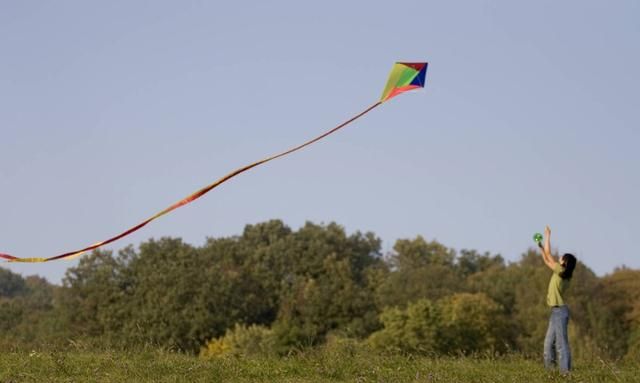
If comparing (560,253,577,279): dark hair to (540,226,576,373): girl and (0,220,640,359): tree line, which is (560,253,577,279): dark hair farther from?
(0,220,640,359): tree line

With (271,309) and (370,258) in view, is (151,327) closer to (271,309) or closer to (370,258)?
(271,309)

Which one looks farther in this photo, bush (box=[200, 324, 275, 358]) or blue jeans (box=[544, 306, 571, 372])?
bush (box=[200, 324, 275, 358])

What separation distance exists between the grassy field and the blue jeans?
9.6 inches

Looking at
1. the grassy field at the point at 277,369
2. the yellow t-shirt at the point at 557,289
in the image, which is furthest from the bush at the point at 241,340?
the yellow t-shirt at the point at 557,289

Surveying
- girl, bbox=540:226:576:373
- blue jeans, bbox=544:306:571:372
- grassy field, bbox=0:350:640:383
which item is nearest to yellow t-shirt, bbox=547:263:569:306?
girl, bbox=540:226:576:373

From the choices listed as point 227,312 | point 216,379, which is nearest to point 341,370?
point 216,379

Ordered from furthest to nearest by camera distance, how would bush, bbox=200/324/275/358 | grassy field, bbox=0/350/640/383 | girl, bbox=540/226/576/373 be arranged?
bush, bbox=200/324/275/358, girl, bbox=540/226/576/373, grassy field, bbox=0/350/640/383

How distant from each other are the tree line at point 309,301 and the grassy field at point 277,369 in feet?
182

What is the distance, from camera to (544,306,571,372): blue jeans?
16.1 meters

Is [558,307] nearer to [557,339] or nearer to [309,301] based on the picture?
[557,339]

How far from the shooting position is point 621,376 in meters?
15.6

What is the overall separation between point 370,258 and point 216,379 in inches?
3852

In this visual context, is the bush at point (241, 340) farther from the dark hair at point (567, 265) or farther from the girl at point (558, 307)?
the dark hair at point (567, 265)

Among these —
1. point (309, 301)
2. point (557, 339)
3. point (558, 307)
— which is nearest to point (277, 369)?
point (557, 339)
